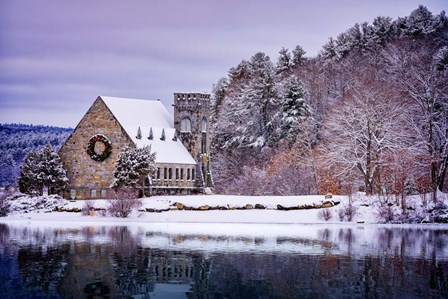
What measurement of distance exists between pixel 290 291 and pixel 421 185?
38.1 metres

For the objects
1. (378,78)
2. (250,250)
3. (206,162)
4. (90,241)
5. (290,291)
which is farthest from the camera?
(206,162)

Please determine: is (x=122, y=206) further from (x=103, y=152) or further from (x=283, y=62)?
(x=283, y=62)

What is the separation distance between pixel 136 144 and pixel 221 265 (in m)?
48.1

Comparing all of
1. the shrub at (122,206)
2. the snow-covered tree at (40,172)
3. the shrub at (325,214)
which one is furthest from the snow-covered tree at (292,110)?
the shrub at (122,206)

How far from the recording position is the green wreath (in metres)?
74.1

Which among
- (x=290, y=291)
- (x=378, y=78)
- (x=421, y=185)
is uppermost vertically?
(x=378, y=78)

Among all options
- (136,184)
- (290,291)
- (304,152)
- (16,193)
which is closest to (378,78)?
(304,152)

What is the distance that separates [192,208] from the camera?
187 ft

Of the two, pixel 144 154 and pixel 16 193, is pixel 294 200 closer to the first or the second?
pixel 144 154

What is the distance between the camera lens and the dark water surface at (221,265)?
66.1 ft

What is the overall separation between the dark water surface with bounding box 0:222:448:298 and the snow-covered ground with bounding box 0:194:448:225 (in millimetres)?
10142

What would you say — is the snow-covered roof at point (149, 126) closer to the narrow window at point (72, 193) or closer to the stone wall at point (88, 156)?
the stone wall at point (88, 156)

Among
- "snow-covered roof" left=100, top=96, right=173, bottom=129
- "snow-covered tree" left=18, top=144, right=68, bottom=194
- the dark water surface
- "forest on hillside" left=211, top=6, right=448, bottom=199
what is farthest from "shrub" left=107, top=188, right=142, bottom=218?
"snow-covered roof" left=100, top=96, right=173, bottom=129

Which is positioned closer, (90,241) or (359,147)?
(90,241)
